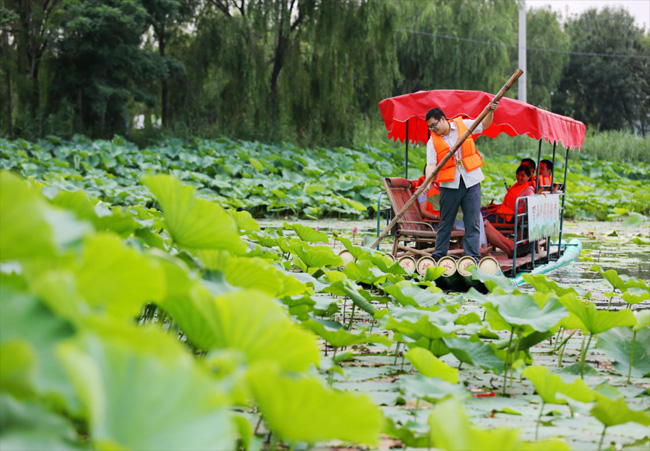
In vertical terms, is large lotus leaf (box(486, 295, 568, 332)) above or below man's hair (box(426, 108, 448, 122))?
below

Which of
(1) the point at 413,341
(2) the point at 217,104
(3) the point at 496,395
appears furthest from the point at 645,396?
(2) the point at 217,104

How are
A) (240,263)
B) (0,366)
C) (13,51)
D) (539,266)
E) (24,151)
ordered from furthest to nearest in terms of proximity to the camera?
(13,51), (24,151), (539,266), (240,263), (0,366)

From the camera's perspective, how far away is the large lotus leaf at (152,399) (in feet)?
2.61

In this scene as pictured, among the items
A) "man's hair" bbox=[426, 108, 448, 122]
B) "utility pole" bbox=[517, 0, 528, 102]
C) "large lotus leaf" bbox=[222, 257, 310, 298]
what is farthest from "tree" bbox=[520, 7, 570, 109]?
"large lotus leaf" bbox=[222, 257, 310, 298]

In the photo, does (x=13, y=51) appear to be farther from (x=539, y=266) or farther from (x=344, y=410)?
(x=344, y=410)

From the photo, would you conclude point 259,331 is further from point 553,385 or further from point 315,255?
point 315,255

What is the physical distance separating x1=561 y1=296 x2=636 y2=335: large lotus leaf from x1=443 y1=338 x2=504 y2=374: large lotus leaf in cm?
29

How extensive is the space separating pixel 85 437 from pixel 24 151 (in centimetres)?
1281

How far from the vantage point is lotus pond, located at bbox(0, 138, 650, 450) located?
2.72 feet

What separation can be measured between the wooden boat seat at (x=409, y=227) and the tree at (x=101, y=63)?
11094 millimetres

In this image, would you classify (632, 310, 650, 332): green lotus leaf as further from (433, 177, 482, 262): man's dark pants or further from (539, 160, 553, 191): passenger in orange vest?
(539, 160, 553, 191): passenger in orange vest

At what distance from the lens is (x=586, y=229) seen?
34.7 ft

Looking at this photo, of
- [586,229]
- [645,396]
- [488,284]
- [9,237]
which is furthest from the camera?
[586,229]

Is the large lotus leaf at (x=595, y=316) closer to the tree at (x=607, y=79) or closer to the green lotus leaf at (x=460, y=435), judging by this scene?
the green lotus leaf at (x=460, y=435)
